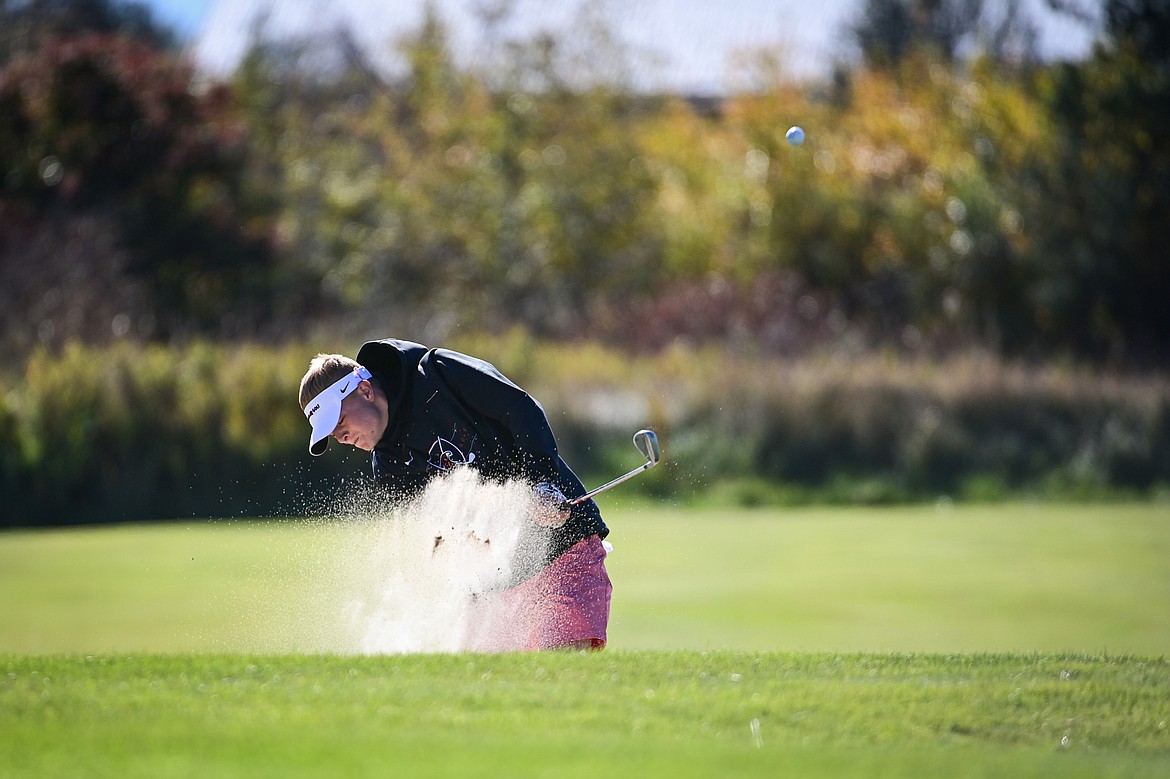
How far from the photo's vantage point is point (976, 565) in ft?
42.7

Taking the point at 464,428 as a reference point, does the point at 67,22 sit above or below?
above

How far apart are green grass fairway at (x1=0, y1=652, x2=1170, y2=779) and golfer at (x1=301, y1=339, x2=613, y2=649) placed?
0.70m

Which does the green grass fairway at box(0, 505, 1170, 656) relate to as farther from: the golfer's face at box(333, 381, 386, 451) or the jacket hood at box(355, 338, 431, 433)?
the jacket hood at box(355, 338, 431, 433)

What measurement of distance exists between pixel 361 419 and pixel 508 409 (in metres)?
0.61

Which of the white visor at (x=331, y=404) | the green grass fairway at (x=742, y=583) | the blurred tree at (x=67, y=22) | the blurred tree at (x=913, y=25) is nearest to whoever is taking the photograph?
the white visor at (x=331, y=404)

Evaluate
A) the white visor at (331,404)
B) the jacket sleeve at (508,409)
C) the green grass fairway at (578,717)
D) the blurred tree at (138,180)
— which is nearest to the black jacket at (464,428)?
the jacket sleeve at (508,409)

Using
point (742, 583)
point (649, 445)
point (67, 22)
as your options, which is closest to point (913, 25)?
point (67, 22)

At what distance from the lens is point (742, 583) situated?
12.4 meters

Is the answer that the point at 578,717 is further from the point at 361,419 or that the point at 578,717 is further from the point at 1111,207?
the point at 1111,207

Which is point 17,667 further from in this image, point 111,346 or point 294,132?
point 294,132

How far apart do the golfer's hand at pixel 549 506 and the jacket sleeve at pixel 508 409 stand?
1.6 inches

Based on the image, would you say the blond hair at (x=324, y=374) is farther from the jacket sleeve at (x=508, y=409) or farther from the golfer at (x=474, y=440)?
the jacket sleeve at (x=508, y=409)

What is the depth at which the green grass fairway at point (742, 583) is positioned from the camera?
962 centimetres

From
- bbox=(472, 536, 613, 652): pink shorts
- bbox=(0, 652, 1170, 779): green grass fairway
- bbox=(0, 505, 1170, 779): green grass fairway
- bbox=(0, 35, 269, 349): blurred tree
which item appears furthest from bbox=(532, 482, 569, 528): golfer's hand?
bbox=(0, 35, 269, 349): blurred tree
